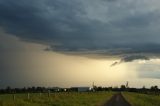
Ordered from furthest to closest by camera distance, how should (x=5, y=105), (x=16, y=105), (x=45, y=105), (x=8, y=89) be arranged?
(x=8, y=89) < (x=45, y=105) < (x=16, y=105) < (x=5, y=105)

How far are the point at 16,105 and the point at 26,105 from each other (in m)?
1.85

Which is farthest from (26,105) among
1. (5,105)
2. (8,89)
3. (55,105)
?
(8,89)

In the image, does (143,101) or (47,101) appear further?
(143,101)

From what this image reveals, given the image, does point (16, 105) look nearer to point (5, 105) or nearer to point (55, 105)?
point (5, 105)

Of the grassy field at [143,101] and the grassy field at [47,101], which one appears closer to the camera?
the grassy field at [47,101]

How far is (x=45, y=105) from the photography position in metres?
38.9

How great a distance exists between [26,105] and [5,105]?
158 inches

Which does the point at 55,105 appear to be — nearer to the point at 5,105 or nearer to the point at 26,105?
the point at 26,105

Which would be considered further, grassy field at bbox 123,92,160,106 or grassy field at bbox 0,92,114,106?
grassy field at bbox 123,92,160,106

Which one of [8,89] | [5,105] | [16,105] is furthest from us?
[8,89]

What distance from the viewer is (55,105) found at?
40.6m

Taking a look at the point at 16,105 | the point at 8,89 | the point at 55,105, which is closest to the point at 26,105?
the point at 16,105

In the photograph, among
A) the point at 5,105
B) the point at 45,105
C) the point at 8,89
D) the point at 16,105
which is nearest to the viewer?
the point at 5,105

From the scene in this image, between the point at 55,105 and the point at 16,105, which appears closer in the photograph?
the point at 16,105
